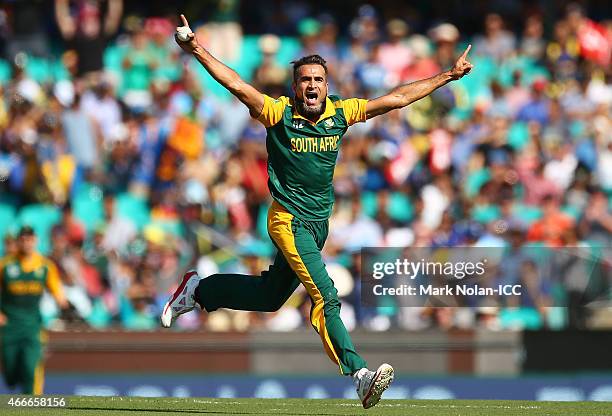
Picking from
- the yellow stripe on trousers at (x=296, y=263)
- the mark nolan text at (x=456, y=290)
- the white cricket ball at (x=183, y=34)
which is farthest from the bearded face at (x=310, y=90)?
the mark nolan text at (x=456, y=290)

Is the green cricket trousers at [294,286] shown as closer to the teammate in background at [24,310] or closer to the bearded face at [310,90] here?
the bearded face at [310,90]

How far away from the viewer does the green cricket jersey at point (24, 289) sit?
43.4 feet

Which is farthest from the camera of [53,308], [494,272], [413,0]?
[413,0]

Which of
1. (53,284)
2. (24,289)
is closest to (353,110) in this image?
(53,284)

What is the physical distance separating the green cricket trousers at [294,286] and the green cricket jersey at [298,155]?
0.10m

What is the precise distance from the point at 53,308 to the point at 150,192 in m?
2.16

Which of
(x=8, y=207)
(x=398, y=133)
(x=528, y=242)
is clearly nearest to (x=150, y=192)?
(x=8, y=207)

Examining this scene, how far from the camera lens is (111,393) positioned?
12.9 metres

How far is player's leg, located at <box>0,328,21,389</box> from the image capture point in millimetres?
13172

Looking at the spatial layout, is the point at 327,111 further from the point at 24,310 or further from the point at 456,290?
the point at 24,310

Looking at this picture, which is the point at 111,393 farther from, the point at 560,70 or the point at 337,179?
the point at 560,70

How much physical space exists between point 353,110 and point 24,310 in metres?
5.18

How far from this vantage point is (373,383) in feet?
27.4

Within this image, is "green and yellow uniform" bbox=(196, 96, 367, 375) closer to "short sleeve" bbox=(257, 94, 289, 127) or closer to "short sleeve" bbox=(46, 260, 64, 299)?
"short sleeve" bbox=(257, 94, 289, 127)
